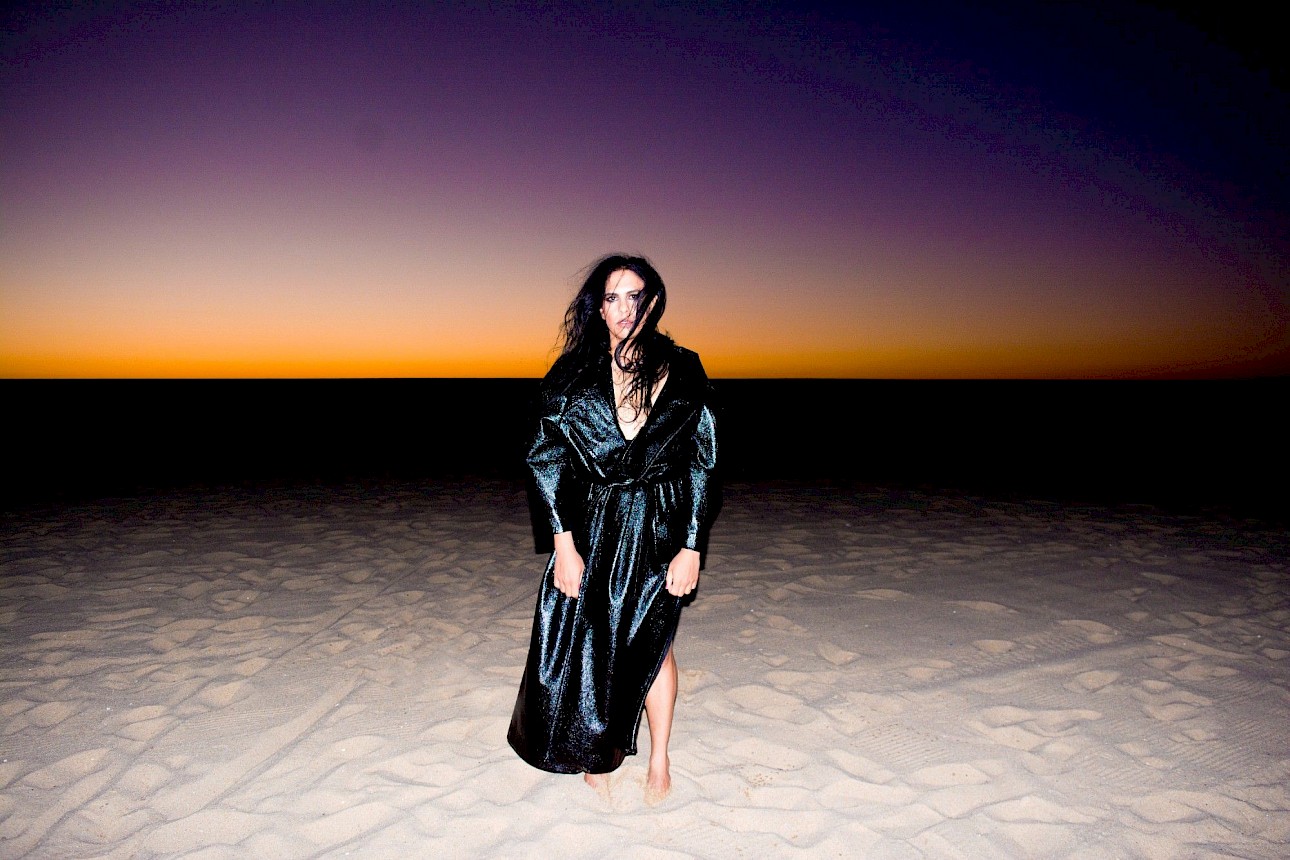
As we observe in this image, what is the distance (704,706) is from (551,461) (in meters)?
1.58

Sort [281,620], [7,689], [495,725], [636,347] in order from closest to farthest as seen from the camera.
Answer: [636,347] < [495,725] < [7,689] < [281,620]

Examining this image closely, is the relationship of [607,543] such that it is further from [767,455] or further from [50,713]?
[767,455]

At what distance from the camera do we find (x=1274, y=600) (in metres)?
4.30

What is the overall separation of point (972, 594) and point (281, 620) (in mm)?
4183

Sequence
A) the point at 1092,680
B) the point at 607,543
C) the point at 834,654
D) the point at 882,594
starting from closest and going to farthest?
the point at 607,543 < the point at 1092,680 < the point at 834,654 < the point at 882,594

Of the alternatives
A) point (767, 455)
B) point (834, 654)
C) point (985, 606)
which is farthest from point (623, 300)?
point (767, 455)

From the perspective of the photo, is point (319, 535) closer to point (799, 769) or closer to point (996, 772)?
point (799, 769)

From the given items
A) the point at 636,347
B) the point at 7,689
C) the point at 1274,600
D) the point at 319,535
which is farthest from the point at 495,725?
the point at 1274,600

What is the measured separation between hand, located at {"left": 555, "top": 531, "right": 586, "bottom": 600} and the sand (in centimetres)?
84

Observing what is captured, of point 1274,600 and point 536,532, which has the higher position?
point 536,532

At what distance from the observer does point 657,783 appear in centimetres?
241

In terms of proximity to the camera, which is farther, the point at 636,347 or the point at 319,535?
the point at 319,535

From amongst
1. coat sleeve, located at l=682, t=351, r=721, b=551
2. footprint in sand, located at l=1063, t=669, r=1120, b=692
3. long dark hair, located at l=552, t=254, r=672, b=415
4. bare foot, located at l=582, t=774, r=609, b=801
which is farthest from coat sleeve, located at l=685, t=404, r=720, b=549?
footprint in sand, located at l=1063, t=669, r=1120, b=692

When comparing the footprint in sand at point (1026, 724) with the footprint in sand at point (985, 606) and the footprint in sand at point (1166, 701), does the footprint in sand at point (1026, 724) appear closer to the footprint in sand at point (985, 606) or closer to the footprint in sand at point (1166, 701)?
the footprint in sand at point (1166, 701)
